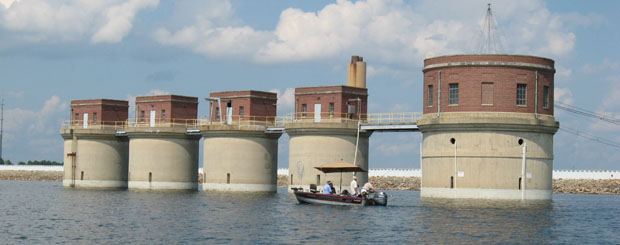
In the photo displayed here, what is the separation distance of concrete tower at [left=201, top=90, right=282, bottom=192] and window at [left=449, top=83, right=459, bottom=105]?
2231 cm

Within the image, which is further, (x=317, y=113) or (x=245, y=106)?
(x=245, y=106)

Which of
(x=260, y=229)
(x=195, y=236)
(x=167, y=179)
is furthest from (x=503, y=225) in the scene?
(x=167, y=179)

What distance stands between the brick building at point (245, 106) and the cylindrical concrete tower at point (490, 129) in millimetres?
23657

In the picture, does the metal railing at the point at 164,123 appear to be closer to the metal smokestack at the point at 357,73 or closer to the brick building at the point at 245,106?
the brick building at the point at 245,106

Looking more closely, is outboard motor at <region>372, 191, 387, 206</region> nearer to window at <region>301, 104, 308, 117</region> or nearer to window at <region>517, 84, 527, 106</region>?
window at <region>517, 84, 527, 106</region>

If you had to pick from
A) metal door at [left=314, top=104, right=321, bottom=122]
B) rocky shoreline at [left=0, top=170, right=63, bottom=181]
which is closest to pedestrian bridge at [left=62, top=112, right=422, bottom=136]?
metal door at [left=314, top=104, right=321, bottom=122]

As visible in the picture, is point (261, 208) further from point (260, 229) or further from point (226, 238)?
point (226, 238)

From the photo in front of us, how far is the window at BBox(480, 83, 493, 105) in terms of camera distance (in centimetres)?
6017

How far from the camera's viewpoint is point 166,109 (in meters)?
88.8

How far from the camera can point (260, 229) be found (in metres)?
45.0

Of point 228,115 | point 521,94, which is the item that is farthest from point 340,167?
point 228,115

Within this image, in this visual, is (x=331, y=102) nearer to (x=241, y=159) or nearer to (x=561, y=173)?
(x=241, y=159)

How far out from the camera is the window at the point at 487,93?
60.2m

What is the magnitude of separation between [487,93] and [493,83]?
797mm
